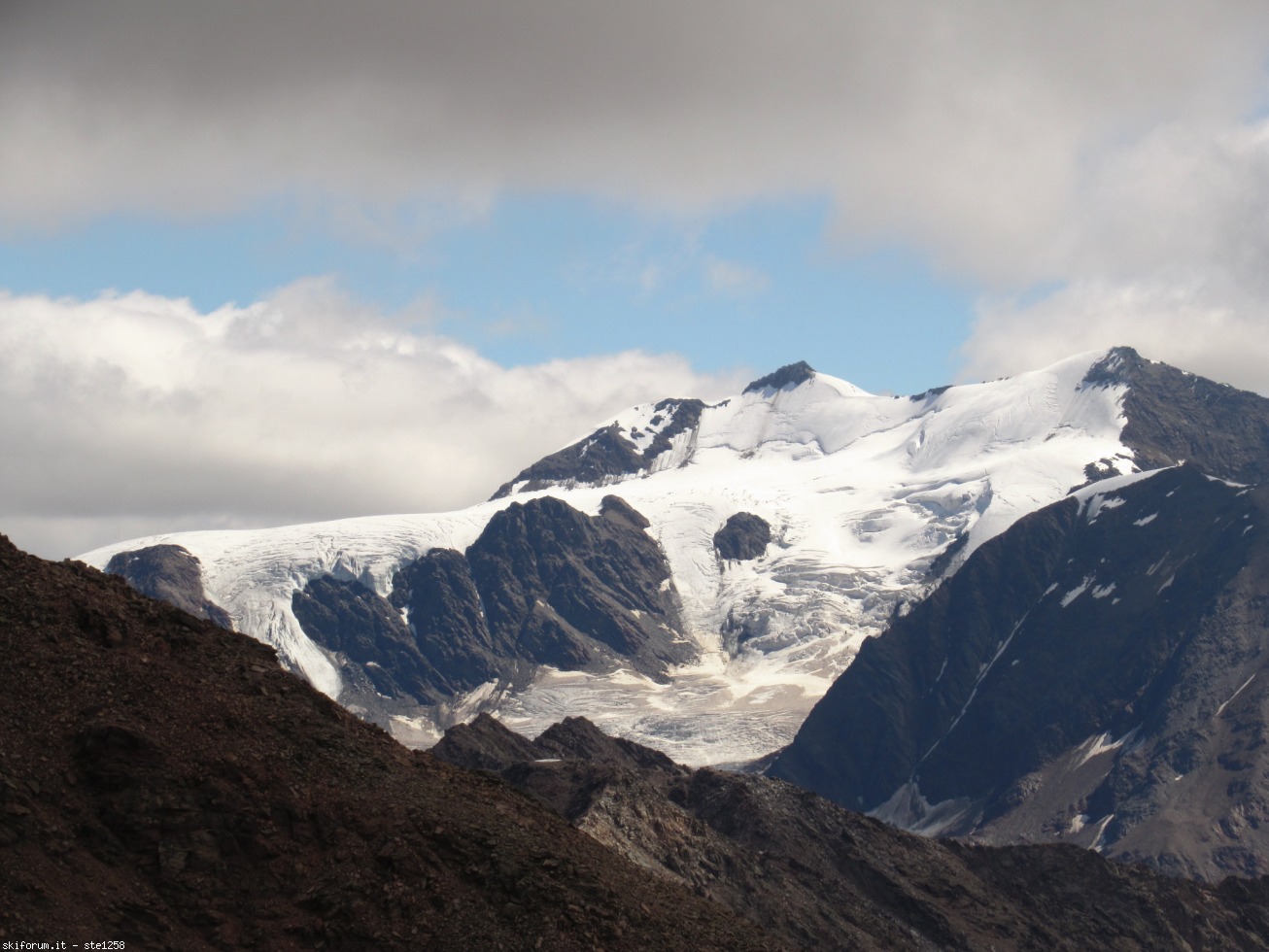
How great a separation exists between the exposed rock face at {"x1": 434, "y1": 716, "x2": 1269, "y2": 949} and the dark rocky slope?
218ft

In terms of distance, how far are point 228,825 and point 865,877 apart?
384 feet

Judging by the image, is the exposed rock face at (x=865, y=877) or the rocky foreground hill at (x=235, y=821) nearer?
the rocky foreground hill at (x=235, y=821)

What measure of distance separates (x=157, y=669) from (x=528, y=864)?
16.4 meters

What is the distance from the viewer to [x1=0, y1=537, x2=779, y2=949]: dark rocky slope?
61.7 metres

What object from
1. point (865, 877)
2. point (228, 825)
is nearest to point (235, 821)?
point (228, 825)

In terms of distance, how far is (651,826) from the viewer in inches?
5787

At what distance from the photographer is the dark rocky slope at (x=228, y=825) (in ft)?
202

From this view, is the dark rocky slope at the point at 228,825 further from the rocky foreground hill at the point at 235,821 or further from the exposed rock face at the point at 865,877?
the exposed rock face at the point at 865,877

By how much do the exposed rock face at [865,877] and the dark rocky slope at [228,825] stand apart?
6644 cm

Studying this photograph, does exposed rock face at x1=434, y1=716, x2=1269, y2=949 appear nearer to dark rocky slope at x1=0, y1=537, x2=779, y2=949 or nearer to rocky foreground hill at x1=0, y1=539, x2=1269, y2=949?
rocky foreground hill at x1=0, y1=539, x2=1269, y2=949

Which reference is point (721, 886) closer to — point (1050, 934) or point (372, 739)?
point (1050, 934)

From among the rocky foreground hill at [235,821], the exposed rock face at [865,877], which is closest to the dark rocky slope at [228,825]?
the rocky foreground hill at [235,821]

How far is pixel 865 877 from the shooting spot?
174 metres

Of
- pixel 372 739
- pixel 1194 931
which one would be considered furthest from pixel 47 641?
pixel 1194 931
